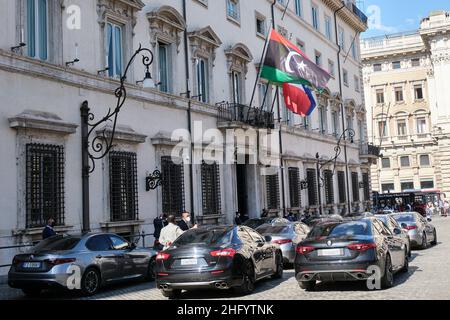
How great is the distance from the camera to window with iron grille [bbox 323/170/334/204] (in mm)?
39125

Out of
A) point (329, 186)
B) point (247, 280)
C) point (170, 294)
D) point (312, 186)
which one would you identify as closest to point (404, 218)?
point (247, 280)

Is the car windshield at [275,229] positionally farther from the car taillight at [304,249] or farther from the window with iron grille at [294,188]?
the window with iron grille at [294,188]

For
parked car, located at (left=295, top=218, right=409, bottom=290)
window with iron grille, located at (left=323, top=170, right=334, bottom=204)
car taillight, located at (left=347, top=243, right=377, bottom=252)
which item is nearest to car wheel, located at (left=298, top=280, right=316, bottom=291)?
parked car, located at (left=295, top=218, right=409, bottom=290)

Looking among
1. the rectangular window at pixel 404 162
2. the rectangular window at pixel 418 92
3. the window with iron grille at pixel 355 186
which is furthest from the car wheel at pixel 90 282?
the rectangular window at pixel 418 92

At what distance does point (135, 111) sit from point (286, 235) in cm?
748

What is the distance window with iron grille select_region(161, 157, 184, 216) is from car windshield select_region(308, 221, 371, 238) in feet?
32.7

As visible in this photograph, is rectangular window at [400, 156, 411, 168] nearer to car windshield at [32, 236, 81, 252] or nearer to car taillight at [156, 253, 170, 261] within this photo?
car windshield at [32, 236, 81, 252]

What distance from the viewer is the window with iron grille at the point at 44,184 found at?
16.3 m

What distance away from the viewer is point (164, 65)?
23.5m

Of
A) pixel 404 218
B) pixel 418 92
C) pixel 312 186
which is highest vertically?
pixel 418 92

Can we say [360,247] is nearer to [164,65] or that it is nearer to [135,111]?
[135,111]

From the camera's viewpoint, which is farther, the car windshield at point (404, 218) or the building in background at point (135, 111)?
the car windshield at point (404, 218)

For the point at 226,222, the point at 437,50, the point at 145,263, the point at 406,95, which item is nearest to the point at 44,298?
the point at 145,263

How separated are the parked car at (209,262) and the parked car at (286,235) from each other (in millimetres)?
3963
